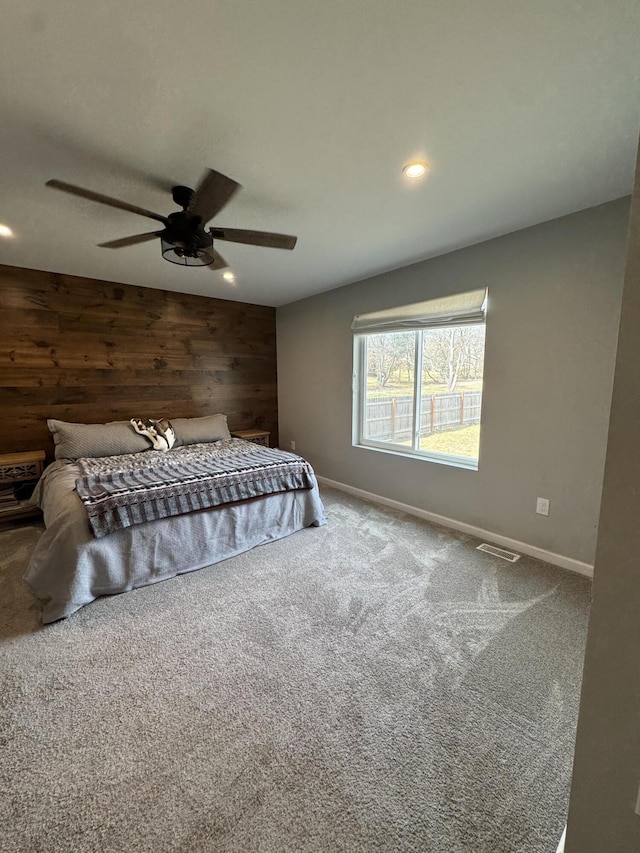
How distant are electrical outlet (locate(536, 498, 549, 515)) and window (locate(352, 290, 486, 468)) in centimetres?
53

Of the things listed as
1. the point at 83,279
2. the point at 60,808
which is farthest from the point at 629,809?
the point at 83,279

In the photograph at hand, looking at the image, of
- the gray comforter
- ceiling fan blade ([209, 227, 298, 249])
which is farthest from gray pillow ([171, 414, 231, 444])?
ceiling fan blade ([209, 227, 298, 249])

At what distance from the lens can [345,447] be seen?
3.95 meters

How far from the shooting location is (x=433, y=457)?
319 cm

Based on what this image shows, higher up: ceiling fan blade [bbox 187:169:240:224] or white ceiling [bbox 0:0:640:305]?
white ceiling [bbox 0:0:640:305]

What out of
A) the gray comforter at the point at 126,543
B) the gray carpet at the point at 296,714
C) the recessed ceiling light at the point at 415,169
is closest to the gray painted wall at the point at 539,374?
the gray carpet at the point at 296,714

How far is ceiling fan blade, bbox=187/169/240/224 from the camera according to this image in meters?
1.51

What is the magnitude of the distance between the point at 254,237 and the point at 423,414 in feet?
6.82

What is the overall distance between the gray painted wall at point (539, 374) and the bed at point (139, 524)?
1.35 metres

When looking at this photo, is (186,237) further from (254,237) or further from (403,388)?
(403,388)

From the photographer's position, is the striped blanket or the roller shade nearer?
the striped blanket

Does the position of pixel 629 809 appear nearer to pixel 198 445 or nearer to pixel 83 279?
pixel 198 445

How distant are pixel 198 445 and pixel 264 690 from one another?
2.62m

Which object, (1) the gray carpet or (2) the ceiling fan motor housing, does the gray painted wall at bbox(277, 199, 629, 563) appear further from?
(2) the ceiling fan motor housing
